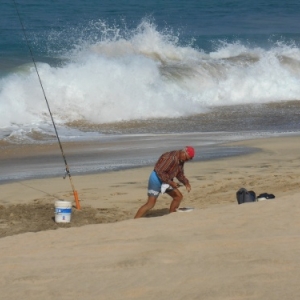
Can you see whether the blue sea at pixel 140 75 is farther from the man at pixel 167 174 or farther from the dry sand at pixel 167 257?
the dry sand at pixel 167 257

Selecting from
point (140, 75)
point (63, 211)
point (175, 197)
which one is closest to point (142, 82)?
point (140, 75)

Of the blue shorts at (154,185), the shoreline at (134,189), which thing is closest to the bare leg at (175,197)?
the blue shorts at (154,185)

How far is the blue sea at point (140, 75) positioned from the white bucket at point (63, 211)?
263 centimetres

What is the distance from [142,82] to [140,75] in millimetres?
429

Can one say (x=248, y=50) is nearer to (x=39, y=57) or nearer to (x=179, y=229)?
(x=39, y=57)

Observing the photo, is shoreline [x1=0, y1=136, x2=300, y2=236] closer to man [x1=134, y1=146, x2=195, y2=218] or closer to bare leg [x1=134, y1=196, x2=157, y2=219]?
bare leg [x1=134, y1=196, x2=157, y2=219]

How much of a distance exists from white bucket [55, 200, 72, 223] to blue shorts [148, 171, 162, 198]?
2.98ft

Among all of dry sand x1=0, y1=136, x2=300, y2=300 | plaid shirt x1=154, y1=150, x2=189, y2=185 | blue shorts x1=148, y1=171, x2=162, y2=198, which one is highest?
plaid shirt x1=154, y1=150, x2=189, y2=185

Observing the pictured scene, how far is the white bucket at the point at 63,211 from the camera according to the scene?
9.52 meters

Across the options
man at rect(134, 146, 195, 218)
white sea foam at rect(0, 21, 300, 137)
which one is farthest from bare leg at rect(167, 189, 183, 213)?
white sea foam at rect(0, 21, 300, 137)

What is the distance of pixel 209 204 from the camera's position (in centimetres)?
1063

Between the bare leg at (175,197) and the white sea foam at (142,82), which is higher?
the white sea foam at (142,82)

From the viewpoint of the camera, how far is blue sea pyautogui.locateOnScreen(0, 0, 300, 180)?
17547 millimetres

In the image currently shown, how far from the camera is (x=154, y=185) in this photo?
9.51 metres
